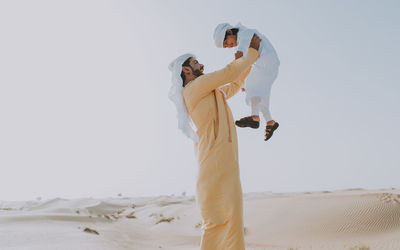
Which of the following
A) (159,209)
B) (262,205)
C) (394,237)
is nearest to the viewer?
(394,237)

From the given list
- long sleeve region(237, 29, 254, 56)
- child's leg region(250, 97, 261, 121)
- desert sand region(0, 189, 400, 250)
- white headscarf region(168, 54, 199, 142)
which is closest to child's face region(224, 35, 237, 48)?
long sleeve region(237, 29, 254, 56)

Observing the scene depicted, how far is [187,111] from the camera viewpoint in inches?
140

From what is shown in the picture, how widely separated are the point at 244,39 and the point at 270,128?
0.93m

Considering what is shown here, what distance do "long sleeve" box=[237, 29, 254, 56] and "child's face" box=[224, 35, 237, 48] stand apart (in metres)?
0.12

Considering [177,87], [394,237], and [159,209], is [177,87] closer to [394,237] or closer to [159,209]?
[394,237]

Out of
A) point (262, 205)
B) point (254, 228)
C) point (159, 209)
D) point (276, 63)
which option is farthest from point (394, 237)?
point (159, 209)

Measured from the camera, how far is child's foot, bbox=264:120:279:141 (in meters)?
3.64

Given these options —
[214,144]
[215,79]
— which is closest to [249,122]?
[214,144]

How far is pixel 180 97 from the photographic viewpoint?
350 cm

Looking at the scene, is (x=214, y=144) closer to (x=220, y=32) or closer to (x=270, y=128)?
(x=270, y=128)

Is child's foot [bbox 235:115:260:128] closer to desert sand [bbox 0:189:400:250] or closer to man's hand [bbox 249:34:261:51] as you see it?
man's hand [bbox 249:34:261:51]

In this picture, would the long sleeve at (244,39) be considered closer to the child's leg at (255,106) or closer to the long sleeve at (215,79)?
the long sleeve at (215,79)

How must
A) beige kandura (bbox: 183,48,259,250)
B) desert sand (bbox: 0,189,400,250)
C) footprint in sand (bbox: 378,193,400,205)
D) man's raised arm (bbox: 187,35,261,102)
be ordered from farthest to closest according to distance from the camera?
footprint in sand (bbox: 378,193,400,205)
desert sand (bbox: 0,189,400,250)
man's raised arm (bbox: 187,35,261,102)
beige kandura (bbox: 183,48,259,250)

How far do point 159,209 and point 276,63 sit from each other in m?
17.5
